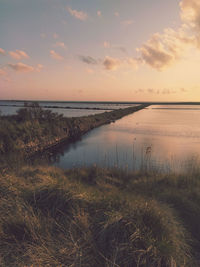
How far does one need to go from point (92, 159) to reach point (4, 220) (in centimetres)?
1034

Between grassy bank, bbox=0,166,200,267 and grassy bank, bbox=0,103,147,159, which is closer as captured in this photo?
grassy bank, bbox=0,166,200,267

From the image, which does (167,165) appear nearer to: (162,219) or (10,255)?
(162,219)

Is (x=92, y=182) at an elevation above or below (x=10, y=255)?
below

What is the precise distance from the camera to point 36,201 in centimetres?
416

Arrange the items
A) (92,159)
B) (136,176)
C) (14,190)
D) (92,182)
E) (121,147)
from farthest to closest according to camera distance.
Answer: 1. (121,147)
2. (92,159)
3. (136,176)
4. (92,182)
5. (14,190)

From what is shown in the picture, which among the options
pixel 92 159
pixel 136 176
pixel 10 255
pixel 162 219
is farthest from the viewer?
pixel 92 159

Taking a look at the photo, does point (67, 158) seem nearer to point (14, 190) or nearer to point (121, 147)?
point (121, 147)

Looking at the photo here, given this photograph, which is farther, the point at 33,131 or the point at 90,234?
the point at 33,131

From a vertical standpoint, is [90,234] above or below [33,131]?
below

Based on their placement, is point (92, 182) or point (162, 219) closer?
point (162, 219)

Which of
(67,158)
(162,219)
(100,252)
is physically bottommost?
(67,158)

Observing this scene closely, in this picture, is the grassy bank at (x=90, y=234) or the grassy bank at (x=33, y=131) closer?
the grassy bank at (x=90, y=234)

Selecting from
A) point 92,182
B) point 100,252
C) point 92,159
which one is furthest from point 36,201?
point 92,159

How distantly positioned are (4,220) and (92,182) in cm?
469
